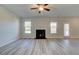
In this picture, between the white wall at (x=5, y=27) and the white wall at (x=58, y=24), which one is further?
the white wall at (x=58, y=24)

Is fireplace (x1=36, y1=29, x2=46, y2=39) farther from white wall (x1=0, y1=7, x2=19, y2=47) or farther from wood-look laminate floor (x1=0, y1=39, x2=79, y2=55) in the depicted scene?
wood-look laminate floor (x1=0, y1=39, x2=79, y2=55)

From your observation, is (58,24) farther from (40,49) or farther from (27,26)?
(40,49)

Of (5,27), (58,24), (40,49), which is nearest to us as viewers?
(40,49)

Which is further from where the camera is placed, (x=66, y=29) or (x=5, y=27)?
(x=66, y=29)

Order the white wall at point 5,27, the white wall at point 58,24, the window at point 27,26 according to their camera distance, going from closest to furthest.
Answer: the white wall at point 5,27 < the white wall at point 58,24 < the window at point 27,26

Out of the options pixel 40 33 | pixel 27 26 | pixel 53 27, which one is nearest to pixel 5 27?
pixel 27 26

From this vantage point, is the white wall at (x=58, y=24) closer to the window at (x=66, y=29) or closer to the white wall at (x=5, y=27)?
the window at (x=66, y=29)

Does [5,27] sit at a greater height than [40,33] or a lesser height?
greater

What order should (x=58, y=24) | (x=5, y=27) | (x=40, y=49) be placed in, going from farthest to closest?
1. (x=58, y=24)
2. (x=5, y=27)
3. (x=40, y=49)

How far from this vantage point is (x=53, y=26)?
12.9 meters

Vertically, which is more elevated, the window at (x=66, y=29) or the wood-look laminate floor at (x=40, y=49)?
the window at (x=66, y=29)

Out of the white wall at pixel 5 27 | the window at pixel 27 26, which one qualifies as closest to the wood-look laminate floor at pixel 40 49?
the white wall at pixel 5 27
